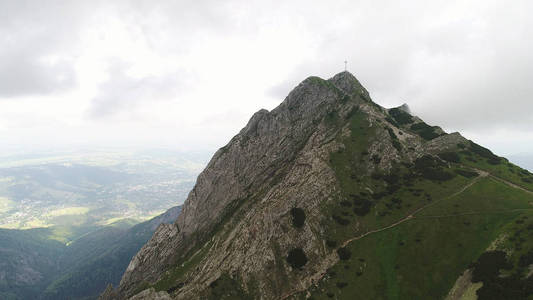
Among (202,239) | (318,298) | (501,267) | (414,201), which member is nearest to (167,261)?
(202,239)

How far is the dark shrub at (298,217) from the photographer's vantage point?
101m

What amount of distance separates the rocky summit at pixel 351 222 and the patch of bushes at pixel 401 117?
1110cm

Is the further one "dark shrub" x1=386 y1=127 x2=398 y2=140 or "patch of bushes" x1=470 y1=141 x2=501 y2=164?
"dark shrub" x1=386 y1=127 x2=398 y2=140

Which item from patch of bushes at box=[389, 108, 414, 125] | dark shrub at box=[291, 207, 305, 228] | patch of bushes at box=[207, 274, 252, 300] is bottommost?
patch of bushes at box=[207, 274, 252, 300]

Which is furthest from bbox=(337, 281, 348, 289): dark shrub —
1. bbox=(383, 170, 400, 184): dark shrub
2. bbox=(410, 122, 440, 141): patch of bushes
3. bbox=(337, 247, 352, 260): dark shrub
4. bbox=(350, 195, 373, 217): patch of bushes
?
bbox=(410, 122, 440, 141): patch of bushes

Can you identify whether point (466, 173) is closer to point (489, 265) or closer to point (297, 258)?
point (489, 265)

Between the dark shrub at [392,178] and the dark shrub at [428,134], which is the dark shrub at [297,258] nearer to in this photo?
the dark shrub at [392,178]

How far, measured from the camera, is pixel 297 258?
9194 centimetres

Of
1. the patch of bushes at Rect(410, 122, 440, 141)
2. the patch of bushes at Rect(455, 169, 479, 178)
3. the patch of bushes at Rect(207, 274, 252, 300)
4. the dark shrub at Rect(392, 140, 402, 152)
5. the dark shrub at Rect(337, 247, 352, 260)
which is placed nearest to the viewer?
the patch of bushes at Rect(207, 274, 252, 300)

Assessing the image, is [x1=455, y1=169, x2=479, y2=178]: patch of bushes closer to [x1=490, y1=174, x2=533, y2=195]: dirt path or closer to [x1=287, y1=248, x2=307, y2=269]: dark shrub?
[x1=490, y1=174, x2=533, y2=195]: dirt path

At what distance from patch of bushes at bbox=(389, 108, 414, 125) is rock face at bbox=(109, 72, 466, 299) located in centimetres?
421

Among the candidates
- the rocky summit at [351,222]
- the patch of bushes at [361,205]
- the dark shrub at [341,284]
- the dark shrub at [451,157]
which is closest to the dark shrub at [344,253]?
the rocky summit at [351,222]

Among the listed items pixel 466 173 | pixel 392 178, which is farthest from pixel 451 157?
pixel 392 178

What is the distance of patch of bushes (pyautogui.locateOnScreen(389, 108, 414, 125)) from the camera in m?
171
